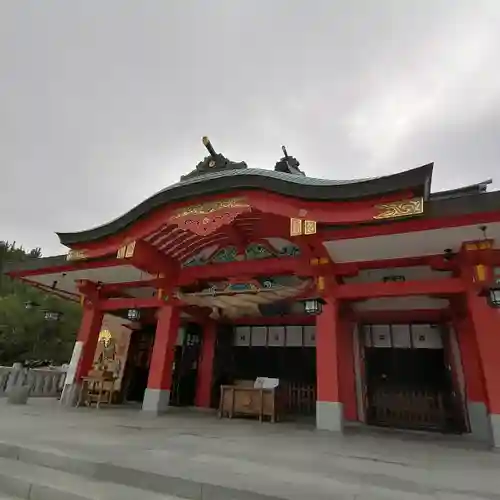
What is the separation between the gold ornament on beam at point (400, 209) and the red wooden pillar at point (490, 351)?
2.25 m

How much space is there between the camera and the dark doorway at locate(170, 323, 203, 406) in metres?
10.7

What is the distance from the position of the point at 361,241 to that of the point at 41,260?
8330 millimetres

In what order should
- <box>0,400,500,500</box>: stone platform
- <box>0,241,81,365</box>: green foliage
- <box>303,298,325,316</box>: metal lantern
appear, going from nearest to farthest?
<box>0,400,500,500</box>: stone platform → <box>303,298,325,316</box>: metal lantern → <box>0,241,81,365</box>: green foliage

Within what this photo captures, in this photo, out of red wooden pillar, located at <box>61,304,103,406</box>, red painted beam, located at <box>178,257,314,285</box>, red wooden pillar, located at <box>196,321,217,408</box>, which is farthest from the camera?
red wooden pillar, located at <box>196,321,217,408</box>

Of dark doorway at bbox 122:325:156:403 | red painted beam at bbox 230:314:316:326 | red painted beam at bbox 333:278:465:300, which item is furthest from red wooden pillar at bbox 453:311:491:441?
dark doorway at bbox 122:325:156:403

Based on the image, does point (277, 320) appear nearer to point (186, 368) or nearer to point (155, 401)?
point (186, 368)

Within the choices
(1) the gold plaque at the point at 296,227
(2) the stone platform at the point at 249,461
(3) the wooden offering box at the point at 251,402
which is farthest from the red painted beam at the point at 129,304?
(1) the gold plaque at the point at 296,227

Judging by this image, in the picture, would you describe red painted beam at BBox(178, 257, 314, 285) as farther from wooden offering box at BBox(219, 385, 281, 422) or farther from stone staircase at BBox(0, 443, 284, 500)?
stone staircase at BBox(0, 443, 284, 500)

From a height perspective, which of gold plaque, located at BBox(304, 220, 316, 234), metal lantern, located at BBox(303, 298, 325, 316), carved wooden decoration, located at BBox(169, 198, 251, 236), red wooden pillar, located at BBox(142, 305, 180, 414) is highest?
carved wooden decoration, located at BBox(169, 198, 251, 236)

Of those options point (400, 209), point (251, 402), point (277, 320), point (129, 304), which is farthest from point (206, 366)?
point (400, 209)

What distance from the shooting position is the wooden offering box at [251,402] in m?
7.91

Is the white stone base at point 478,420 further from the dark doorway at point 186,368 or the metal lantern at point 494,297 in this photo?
the dark doorway at point 186,368

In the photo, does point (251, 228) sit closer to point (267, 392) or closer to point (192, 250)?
point (192, 250)

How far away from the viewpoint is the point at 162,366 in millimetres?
8445
